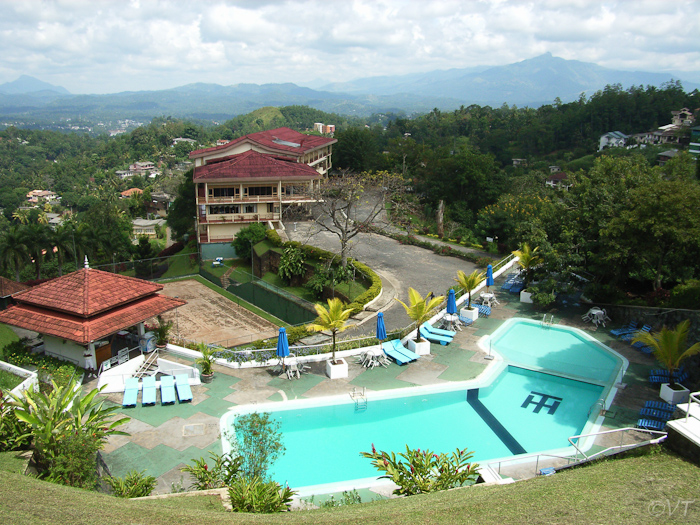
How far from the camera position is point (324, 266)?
28828mm

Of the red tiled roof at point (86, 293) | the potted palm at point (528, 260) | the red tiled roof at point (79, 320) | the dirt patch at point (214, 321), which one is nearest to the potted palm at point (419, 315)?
the potted palm at point (528, 260)

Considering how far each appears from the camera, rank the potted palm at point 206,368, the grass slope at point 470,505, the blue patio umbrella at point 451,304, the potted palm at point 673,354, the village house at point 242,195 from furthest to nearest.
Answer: the village house at point 242,195 < the blue patio umbrella at point 451,304 < the potted palm at point 206,368 < the potted palm at point 673,354 < the grass slope at point 470,505

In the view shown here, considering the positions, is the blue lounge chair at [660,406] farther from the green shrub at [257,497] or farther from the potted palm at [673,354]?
the green shrub at [257,497]

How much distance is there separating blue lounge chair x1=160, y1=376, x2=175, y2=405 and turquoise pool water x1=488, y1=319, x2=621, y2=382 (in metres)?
11.7

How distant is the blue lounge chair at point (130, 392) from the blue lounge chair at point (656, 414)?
14.7 meters

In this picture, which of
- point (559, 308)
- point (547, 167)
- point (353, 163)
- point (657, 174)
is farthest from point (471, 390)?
point (547, 167)

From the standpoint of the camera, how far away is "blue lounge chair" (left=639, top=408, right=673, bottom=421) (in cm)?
1370

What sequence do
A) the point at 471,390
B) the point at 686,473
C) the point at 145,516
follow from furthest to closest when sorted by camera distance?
the point at 471,390, the point at 686,473, the point at 145,516

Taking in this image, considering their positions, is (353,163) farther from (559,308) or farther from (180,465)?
Answer: (180,465)

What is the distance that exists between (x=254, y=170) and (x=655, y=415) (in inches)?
Answer: 1275

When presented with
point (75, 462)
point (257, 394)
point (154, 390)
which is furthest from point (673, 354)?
point (75, 462)

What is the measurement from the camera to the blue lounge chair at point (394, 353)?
18.5 m

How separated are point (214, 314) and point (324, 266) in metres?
7.03

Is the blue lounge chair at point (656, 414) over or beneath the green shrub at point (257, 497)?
beneath
